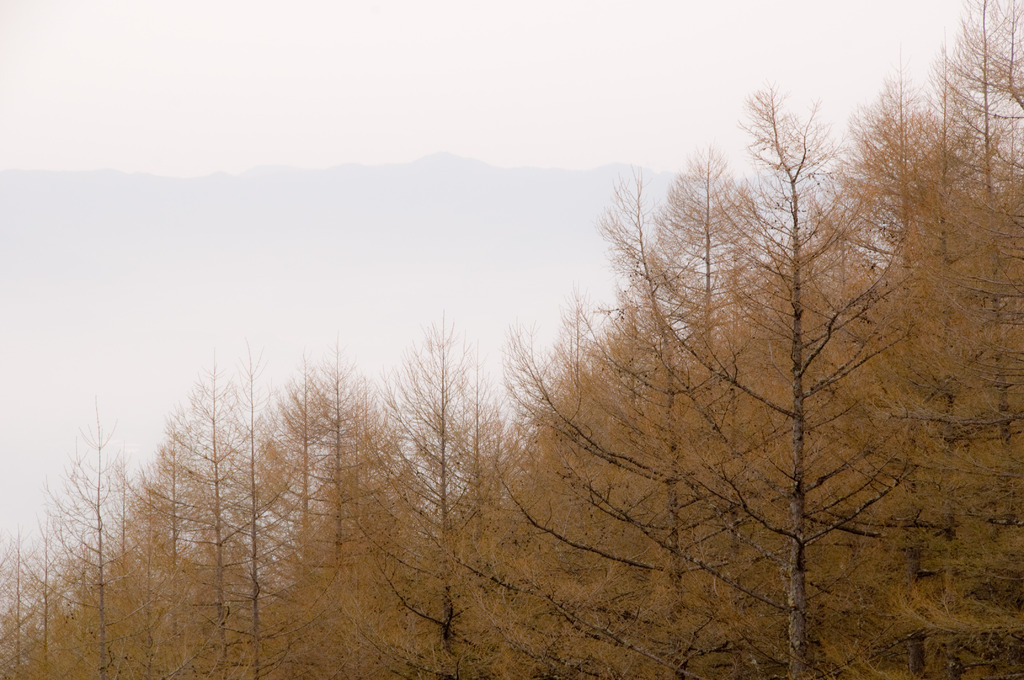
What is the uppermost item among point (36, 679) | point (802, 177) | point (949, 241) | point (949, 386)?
point (949, 241)

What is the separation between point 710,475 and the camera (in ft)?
25.8

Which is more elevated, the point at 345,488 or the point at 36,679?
the point at 345,488

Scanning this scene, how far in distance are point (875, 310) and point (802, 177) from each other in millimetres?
1564

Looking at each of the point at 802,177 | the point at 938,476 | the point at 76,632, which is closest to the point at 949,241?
the point at 938,476

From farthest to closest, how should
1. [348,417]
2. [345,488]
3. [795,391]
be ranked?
1. [348,417]
2. [345,488]
3. [795,391]

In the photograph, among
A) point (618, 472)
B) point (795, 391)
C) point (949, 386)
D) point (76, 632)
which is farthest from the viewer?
point (76, 632)

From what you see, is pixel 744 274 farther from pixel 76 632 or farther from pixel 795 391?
pixel 76 632

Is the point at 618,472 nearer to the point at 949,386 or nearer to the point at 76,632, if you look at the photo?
the point at 949,386

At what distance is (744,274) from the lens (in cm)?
787

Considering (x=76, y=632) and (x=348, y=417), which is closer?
(x=76, y=632)

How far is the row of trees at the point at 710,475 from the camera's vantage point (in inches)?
307

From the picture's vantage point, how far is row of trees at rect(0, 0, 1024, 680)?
780 centimetres

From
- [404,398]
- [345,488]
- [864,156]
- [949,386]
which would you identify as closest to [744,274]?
[949,386]

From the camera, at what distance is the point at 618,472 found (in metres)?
11.5
